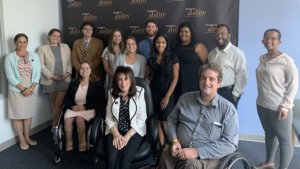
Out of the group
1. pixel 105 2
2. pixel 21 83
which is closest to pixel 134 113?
pixel 21 83

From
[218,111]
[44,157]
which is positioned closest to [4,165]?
[44,157]

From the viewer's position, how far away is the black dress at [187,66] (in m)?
3.38

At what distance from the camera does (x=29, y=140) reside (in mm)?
3754

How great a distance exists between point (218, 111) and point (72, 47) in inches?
115

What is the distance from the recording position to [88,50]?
13.3 ft

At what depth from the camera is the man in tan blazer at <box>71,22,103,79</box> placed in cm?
403

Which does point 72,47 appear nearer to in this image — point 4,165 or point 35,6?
point 35,6

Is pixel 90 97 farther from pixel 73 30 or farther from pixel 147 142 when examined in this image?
pixel 73 30

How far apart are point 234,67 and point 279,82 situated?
55cm

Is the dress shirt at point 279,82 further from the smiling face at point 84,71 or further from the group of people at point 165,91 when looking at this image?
the smiling face at point 84,71

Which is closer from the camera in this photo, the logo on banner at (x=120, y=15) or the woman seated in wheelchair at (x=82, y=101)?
the woman seated in wheelchair at (x=82, y=101)

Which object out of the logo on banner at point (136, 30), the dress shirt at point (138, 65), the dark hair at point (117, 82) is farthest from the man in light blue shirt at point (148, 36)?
the dark hair at point (117, 82)

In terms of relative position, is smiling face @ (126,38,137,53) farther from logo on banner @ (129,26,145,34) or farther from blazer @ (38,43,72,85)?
blazer @ (38,43,72,85)

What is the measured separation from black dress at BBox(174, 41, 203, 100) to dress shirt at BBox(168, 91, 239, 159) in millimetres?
1215
